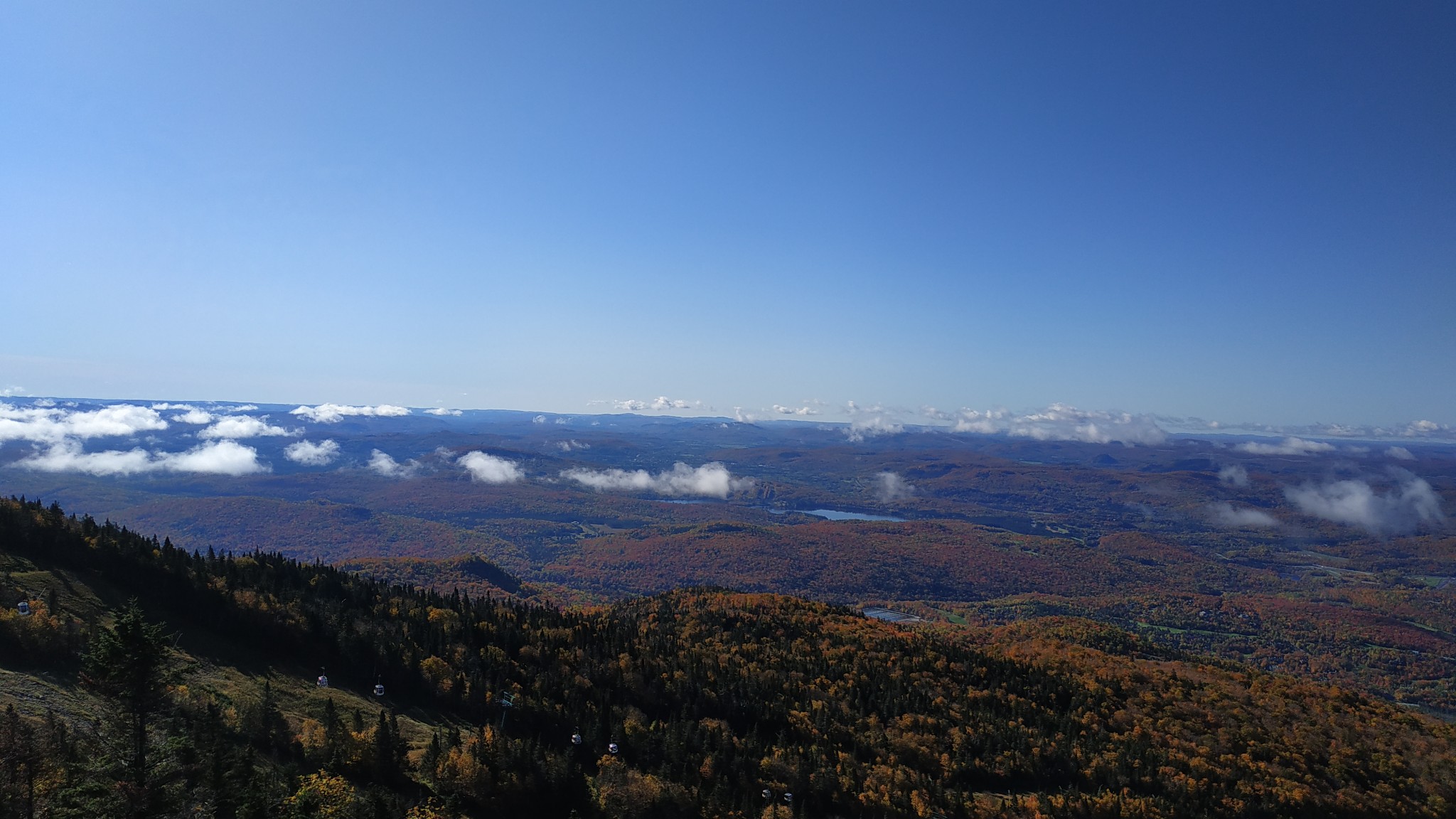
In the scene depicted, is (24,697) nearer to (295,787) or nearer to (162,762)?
(295,787)

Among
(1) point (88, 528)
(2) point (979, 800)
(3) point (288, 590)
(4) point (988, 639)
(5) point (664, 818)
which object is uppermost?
(1) point (88, 528)

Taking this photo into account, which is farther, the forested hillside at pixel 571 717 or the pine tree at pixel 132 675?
the forested hillside at pixel 571 717

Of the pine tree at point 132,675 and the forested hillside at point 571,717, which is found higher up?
the pine tree at point 132,675

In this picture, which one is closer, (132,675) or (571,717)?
(132,675)

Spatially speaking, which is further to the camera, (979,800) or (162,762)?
(979,800)

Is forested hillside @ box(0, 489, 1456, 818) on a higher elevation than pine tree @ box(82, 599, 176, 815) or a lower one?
lower

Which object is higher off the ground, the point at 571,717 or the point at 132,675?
the point at 132,675

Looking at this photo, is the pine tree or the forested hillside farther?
the forested hillside

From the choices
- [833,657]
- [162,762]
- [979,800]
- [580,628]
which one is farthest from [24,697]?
[833,657]
